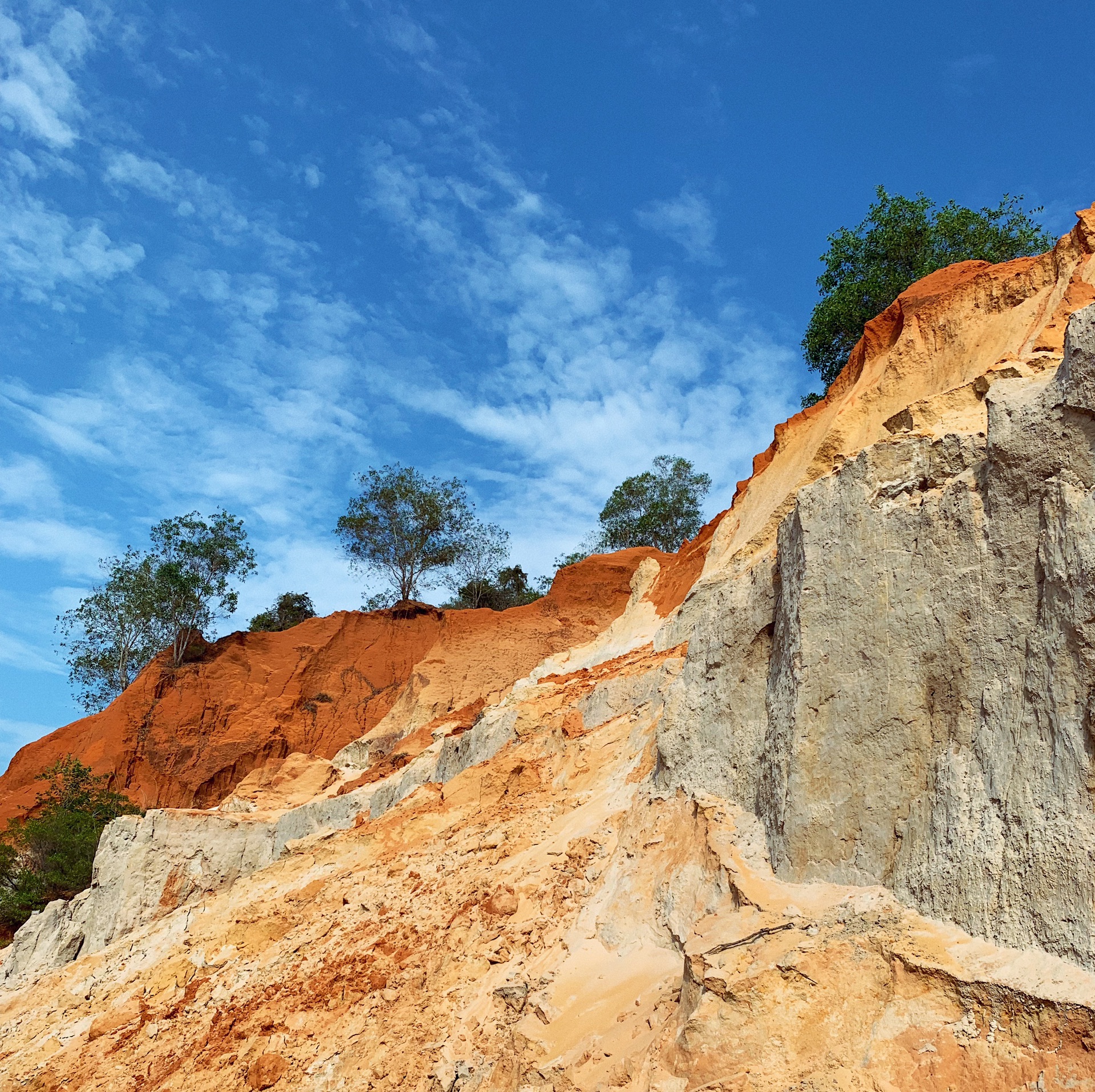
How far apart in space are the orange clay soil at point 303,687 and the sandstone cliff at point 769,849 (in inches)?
379

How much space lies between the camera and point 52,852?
24.1m

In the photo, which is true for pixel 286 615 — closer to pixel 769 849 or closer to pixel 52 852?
pixel 52 852

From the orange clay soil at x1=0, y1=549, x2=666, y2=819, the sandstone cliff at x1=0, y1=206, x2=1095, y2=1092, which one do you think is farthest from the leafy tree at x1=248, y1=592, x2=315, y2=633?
the sandstone cliff at x1=0, y1=206, x2=1095, y2=1092

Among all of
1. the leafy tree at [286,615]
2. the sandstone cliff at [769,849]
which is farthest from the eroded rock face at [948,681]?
the leafy tree at [286,615]

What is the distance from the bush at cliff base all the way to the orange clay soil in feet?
9.83

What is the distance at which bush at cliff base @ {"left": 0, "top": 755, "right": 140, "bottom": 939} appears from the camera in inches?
894

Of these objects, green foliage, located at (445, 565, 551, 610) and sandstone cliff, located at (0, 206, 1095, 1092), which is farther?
green foliage, located at (445, 565, 551, 610)

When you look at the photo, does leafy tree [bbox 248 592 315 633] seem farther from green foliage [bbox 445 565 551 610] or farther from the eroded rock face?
the eroded rock face

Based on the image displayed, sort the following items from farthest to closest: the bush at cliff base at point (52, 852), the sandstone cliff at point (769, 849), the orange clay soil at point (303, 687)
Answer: the orange clay soil at point (303, 687) → the bush at cliff base at point (52, 852) → the sandstone cliff at point (769, 849)

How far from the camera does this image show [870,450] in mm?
8297

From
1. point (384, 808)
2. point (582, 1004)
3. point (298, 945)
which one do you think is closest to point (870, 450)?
point (582, 1004)

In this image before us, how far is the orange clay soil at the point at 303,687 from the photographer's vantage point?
88.1ft

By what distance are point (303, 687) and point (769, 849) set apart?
89.5 ft

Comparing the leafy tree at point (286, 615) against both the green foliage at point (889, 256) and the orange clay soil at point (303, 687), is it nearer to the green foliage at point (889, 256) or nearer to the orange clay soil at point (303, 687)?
the orange clay soil at point (303, 687)
